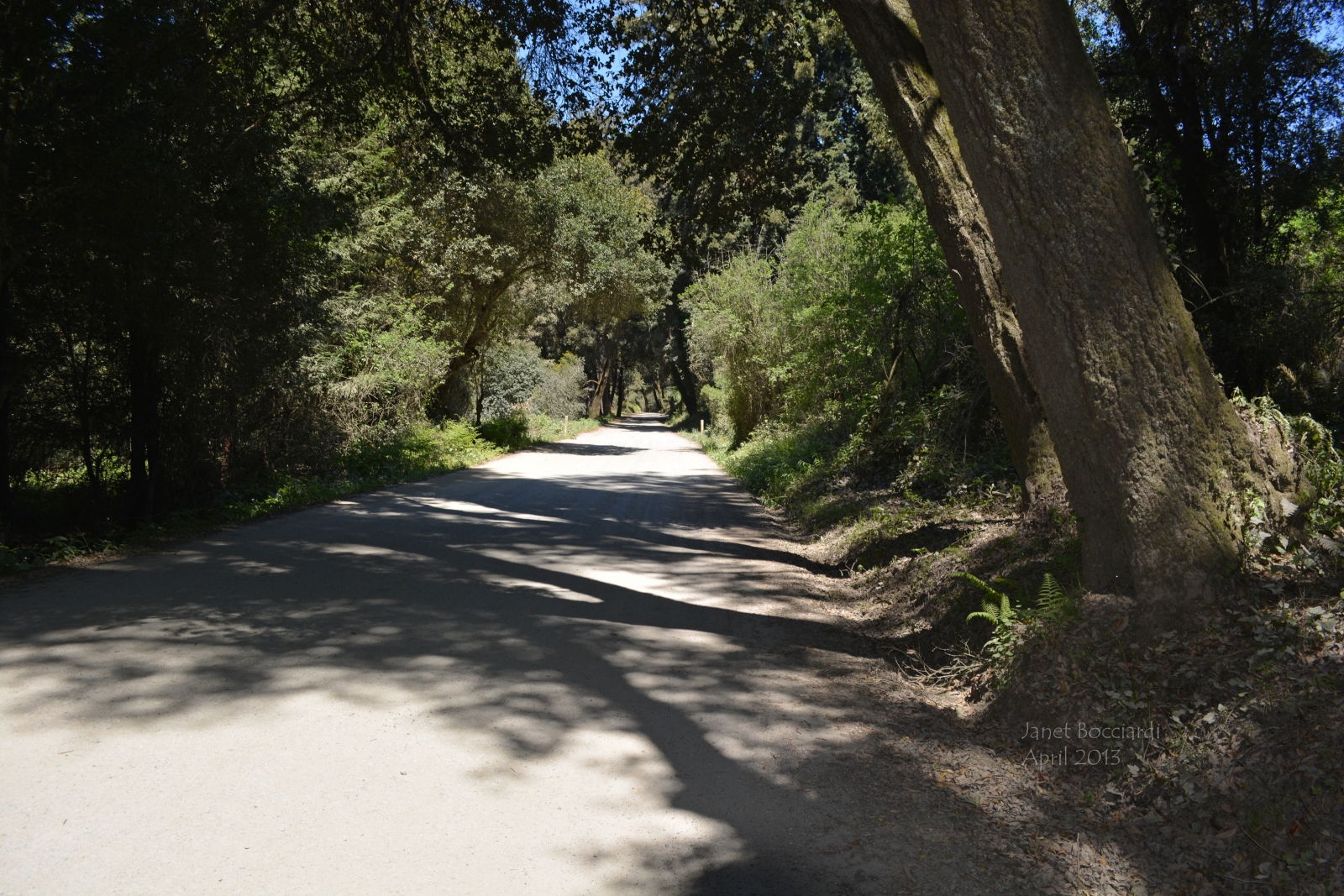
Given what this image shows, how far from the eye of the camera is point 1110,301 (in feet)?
14.8

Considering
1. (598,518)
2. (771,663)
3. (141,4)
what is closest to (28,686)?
(771,663)

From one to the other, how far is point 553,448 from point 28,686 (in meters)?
29.7

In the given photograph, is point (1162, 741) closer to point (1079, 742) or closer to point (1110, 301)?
point (1079, 742)

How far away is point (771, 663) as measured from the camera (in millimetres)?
6098

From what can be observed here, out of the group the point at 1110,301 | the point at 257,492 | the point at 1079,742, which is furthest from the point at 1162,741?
the point at 257,492

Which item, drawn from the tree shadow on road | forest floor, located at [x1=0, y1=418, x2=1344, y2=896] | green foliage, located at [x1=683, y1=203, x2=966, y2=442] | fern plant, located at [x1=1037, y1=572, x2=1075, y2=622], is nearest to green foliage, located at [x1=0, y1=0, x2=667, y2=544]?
the tree shadow on road

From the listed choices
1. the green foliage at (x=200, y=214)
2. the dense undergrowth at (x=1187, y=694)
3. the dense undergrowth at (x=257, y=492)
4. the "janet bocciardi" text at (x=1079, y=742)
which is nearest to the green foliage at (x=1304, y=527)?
the dense undergrowth at (x=1187, y=694)

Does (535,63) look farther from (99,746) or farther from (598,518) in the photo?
(99,746)

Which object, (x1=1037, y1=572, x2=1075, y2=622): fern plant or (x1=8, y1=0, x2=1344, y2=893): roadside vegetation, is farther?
(x1=1037, y1=572, x2=1075, y2=622): fern plant

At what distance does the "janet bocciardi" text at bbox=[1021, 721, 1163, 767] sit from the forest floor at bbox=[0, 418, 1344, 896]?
3 centimetres

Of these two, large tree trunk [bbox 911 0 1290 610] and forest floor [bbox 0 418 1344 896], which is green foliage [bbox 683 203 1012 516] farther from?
large tree trunk [bbox 911 0 1290 610]

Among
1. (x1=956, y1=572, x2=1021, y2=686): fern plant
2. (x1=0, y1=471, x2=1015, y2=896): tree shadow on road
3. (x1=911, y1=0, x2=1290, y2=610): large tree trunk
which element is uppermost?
(x1=911, y1=0, x2=1290, y2=610): large tree trunk

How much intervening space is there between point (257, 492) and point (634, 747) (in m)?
11.3

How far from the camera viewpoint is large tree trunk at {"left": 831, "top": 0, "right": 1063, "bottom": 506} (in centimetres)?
722
